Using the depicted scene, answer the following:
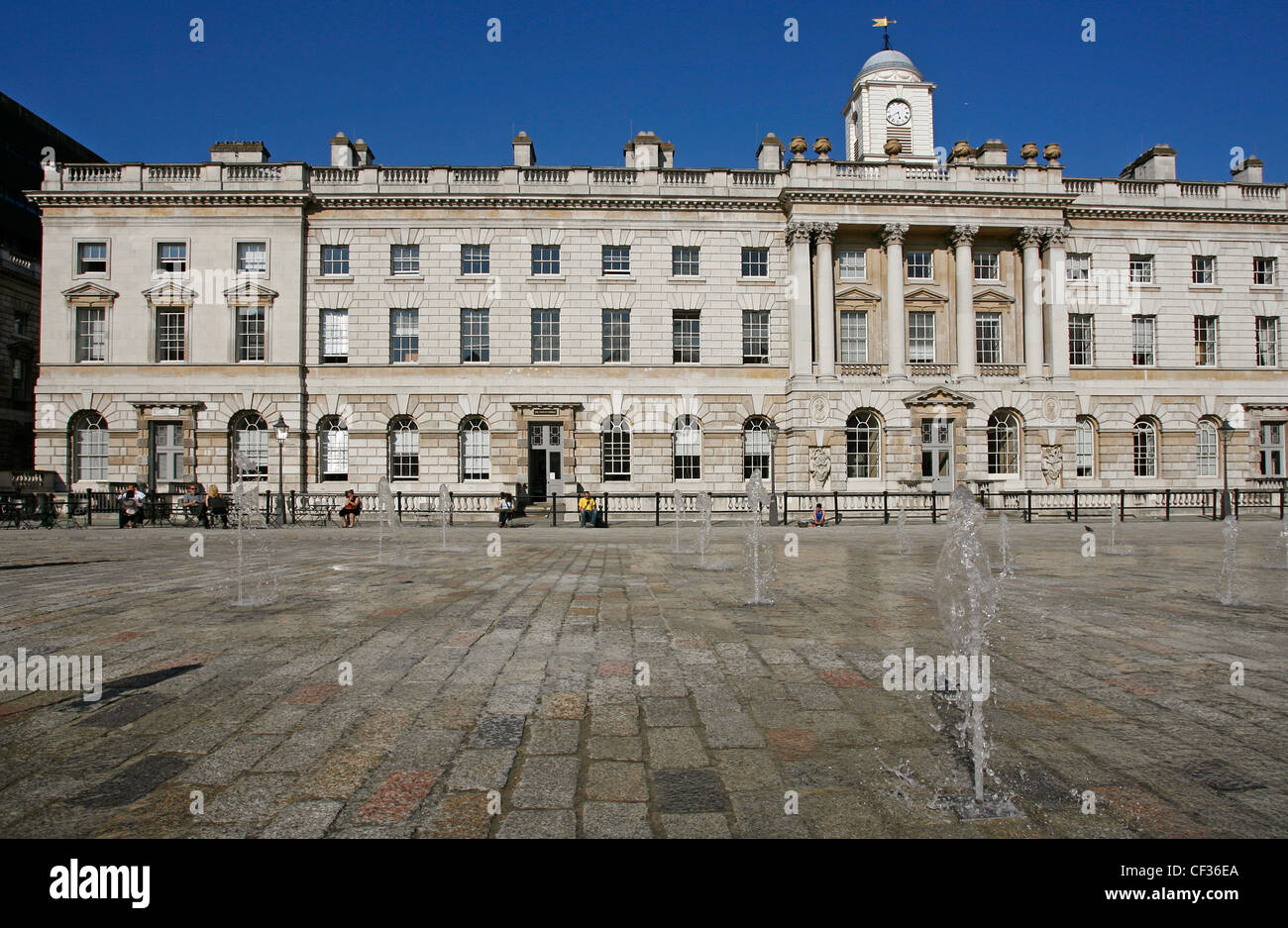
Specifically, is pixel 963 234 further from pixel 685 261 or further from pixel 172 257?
pixel 172 257

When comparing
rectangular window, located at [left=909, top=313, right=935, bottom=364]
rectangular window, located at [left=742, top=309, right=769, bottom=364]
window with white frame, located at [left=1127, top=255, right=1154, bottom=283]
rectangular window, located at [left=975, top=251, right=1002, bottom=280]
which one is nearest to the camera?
rectangular window, located at [left=742, top=309, right=769, bottom=364]

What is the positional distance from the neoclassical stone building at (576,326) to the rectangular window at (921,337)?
0.42ft

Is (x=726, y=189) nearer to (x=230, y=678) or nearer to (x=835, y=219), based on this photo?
(x=835, y=219)

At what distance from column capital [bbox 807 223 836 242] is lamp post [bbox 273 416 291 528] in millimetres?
23320

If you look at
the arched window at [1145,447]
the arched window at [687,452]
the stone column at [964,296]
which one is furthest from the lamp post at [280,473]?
the arched window at [1145,447]

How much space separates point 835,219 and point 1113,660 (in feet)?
91.7

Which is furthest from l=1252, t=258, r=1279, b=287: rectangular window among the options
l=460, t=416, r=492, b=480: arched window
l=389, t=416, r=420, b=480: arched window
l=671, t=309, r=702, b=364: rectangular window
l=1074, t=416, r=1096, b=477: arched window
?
l=389, t=416, r=420, b=480: arched window

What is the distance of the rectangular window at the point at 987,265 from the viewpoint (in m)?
31.8

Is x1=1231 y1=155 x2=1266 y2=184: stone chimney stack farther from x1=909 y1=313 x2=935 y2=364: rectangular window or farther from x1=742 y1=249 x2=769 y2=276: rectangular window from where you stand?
x1=742 y1=249 x2=769 y2=276: rectangular window

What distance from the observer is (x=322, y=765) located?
3.20 metres

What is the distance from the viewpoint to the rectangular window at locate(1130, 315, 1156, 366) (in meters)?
32.3

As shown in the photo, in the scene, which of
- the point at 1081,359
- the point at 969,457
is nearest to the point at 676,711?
the point at 969,457

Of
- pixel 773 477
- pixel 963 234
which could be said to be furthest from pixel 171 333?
pixel 963 234
